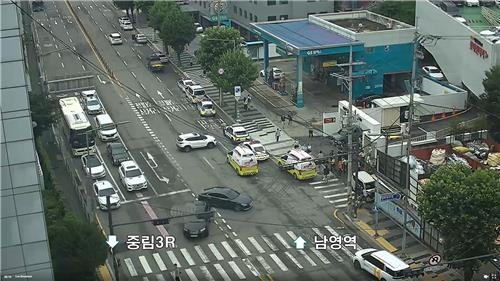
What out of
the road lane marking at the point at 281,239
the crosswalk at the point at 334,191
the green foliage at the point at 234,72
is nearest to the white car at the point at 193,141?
the green foliage at the point at 234,72

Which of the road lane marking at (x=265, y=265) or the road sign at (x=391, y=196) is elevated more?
the road sign at (x=391, y=196)

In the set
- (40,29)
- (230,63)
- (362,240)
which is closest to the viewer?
(362,240)

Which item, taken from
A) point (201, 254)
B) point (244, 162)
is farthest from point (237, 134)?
point (201, 254)

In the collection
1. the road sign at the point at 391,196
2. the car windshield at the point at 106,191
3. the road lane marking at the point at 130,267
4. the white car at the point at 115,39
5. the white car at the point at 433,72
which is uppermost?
the road sign at the point at 391,196

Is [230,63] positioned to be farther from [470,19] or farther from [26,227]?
[26,227]

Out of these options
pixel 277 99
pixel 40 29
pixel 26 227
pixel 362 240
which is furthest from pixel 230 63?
pixel 40 29

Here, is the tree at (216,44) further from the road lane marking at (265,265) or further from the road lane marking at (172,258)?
the road lane marking at (265,265)

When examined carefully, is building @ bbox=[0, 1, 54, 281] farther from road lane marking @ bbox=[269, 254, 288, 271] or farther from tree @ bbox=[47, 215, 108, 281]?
road lane marking @ bbox=[269, 254, 288, 271]

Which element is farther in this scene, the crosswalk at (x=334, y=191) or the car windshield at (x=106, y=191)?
the crosswalk at (x=334, y=191)
